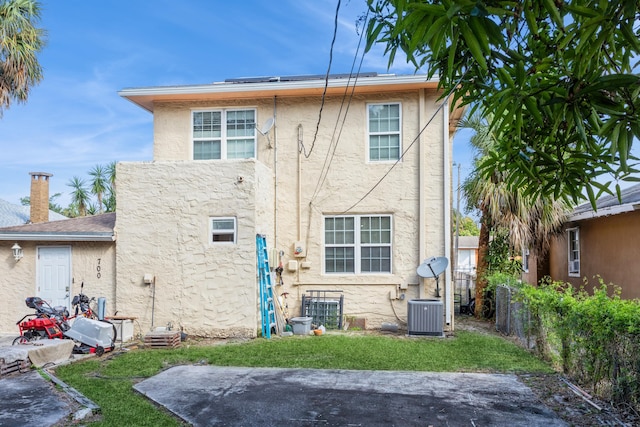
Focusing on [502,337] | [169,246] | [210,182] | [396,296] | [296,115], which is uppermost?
[296,115]

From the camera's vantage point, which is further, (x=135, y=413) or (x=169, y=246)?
(x=169, y=246)

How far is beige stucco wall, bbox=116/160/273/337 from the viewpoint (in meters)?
11.2

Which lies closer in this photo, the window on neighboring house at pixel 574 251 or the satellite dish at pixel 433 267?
the satellite dish at pixel 433 267

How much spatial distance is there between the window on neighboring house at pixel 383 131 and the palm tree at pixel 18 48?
32.8 ft

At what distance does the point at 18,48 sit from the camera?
14203 millimetres

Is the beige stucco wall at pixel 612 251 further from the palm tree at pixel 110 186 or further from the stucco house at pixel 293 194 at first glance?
the palm tree at pixel 110 186

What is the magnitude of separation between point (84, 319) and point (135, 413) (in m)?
4.34

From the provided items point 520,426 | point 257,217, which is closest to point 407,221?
point 257,217

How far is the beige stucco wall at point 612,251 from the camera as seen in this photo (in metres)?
11.5

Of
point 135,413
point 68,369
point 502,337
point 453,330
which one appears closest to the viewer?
point 135,413

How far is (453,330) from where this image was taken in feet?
39.7

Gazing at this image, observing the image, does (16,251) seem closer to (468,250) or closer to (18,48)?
(18,48)

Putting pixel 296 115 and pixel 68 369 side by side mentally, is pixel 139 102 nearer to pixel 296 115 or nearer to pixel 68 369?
pixel 296 115

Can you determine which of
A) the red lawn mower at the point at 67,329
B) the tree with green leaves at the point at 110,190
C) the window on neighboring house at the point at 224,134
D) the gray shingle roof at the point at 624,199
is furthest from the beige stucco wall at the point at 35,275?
the tree with green leaves at the point at 110,190
